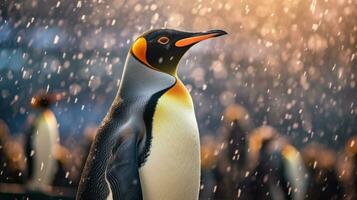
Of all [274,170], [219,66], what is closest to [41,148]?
[274,170]

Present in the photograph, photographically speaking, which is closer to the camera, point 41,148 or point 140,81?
point 140,81

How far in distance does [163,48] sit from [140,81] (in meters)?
0.10

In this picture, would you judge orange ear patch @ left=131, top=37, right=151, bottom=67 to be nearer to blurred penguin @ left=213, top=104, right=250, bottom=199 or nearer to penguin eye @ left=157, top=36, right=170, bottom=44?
penguin eye @ left=157, top=36, right=170, bottom=44

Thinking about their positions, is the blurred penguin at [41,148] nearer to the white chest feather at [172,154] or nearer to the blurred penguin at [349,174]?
the blurred penguin at [349,174]

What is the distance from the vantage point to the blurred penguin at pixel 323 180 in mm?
3822

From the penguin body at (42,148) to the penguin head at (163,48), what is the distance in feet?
8.15

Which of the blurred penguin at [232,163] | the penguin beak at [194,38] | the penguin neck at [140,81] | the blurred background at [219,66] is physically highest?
the penguin beak at [194,38]

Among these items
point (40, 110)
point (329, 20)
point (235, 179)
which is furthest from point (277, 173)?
point (329, 20)

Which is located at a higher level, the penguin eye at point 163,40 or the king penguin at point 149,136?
the penguin eye at point 163,40

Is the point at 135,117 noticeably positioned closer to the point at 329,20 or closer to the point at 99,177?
the point at 99,177

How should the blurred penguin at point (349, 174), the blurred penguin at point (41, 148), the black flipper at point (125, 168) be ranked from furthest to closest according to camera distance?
the blurred penguin at point (41, 148) < the blurred penguin at point (349, 174) < the black flipper at point (125, 168)

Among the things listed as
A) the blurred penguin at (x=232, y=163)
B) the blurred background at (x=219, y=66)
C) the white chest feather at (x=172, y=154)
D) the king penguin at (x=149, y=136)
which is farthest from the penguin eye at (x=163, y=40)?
the blurred background at (x=219, y=66)

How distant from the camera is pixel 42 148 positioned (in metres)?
3.77

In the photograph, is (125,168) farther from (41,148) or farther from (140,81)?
(41,148)
